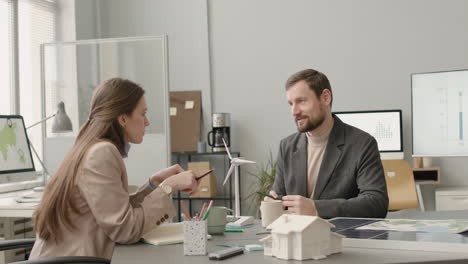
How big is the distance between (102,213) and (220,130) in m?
4.07

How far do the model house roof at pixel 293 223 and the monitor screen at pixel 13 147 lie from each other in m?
2.81

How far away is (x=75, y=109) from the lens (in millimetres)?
5059

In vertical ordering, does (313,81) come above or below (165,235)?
above

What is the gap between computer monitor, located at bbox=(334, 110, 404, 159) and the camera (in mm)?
5398

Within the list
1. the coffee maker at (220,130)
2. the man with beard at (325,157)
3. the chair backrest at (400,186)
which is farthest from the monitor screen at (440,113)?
the man with beard at (325,157)

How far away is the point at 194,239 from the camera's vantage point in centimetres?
171

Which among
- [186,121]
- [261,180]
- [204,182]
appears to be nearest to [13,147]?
[204,182]

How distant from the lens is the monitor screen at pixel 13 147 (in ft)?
13.2

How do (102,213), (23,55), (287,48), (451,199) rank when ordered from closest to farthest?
(102,213) → (451,199) → (23,55) → (287,48)

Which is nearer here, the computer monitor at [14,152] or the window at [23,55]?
the computer monitor at [14,152]

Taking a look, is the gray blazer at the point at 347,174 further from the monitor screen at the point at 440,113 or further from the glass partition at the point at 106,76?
the monitor screen at the point at 440,113

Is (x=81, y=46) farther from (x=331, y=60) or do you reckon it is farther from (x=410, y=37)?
(x=410, y=37)

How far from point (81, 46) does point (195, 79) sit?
1540 millimetres

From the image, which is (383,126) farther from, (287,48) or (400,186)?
(287,48)
